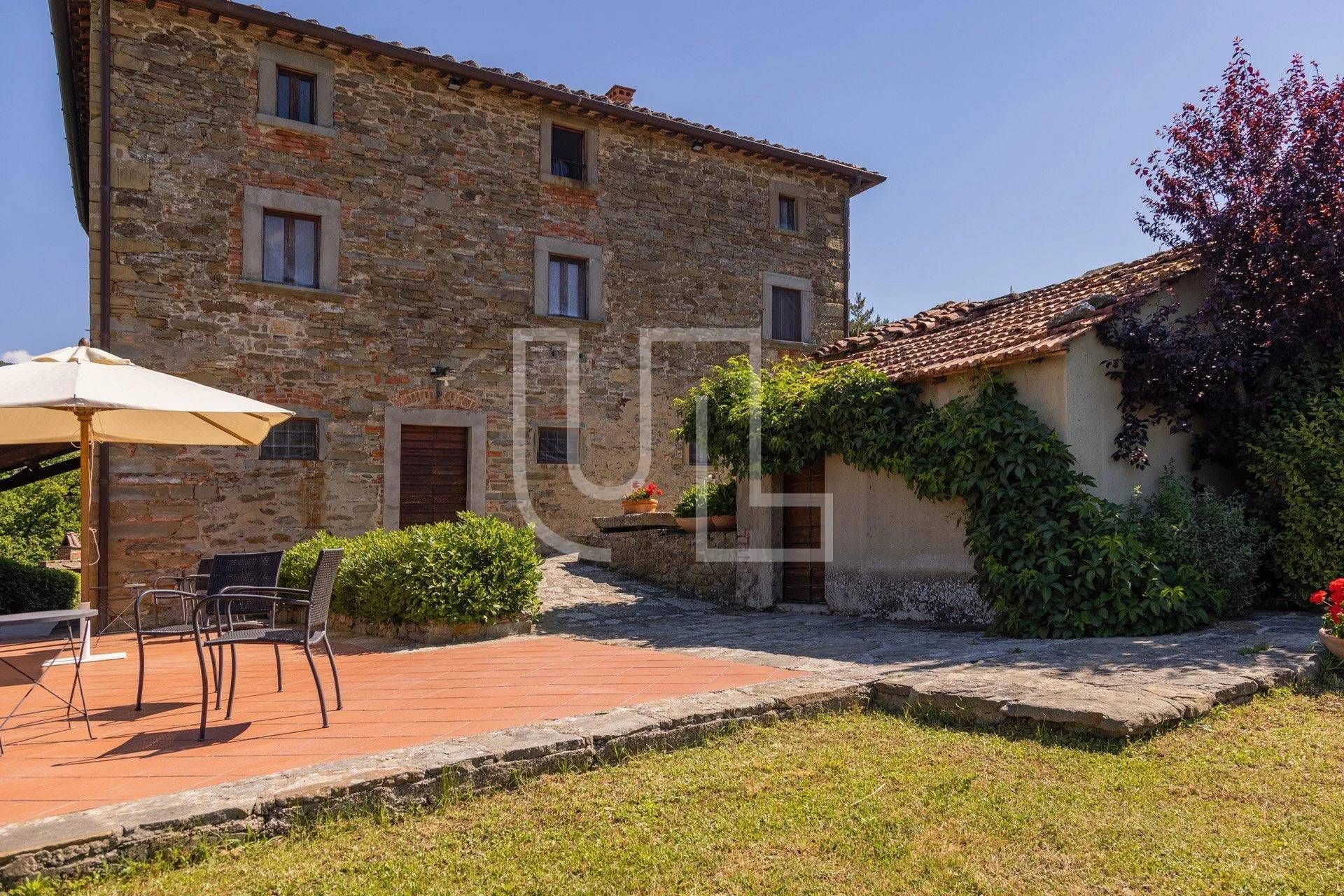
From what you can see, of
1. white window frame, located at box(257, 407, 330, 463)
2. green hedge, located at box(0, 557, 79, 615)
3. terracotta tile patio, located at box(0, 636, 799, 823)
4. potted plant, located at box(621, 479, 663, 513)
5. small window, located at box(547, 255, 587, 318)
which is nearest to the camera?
terracotta tile patio, located at box(0, 636, 799, 823)

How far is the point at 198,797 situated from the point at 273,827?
0.28m

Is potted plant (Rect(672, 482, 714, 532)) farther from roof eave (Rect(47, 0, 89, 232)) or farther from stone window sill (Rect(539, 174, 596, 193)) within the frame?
roof eave (Rect(47, 0, 89, 232))

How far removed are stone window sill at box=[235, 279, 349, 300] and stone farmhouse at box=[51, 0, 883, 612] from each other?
0.09ft

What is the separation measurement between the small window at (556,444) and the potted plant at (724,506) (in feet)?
8.86

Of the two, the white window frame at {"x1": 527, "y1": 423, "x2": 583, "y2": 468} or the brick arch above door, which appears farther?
the white window frame at {"x1": 527, "y1": 423, "x2": 583, "y2": 468}

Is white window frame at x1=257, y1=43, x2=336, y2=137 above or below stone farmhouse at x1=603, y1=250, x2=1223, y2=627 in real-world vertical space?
above

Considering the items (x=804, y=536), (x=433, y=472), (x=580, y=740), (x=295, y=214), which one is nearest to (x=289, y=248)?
(x=295, y=214)

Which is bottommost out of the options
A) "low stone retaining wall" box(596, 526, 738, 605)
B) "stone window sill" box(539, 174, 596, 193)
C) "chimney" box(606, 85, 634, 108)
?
"low stone retaining wall" box(596, 526, 738, 605)

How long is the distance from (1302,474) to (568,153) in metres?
9.63

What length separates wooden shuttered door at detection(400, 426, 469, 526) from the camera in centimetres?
1141

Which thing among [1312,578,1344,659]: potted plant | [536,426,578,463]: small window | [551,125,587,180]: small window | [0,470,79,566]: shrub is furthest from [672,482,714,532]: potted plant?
[0,470,79,566]: shrub

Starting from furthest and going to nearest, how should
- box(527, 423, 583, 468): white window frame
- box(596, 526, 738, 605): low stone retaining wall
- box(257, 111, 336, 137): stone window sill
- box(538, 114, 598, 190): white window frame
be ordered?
1. box(538, 114, 598, 190): white window frame
2. box(527, 423, 583, 468): white window frame
3. box(257, 111, 336, 137): stone window sill
4. box(596, 526, 738, 605): low stone retaining wall

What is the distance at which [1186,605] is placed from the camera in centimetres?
661

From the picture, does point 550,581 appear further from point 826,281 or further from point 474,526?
point 826,281
